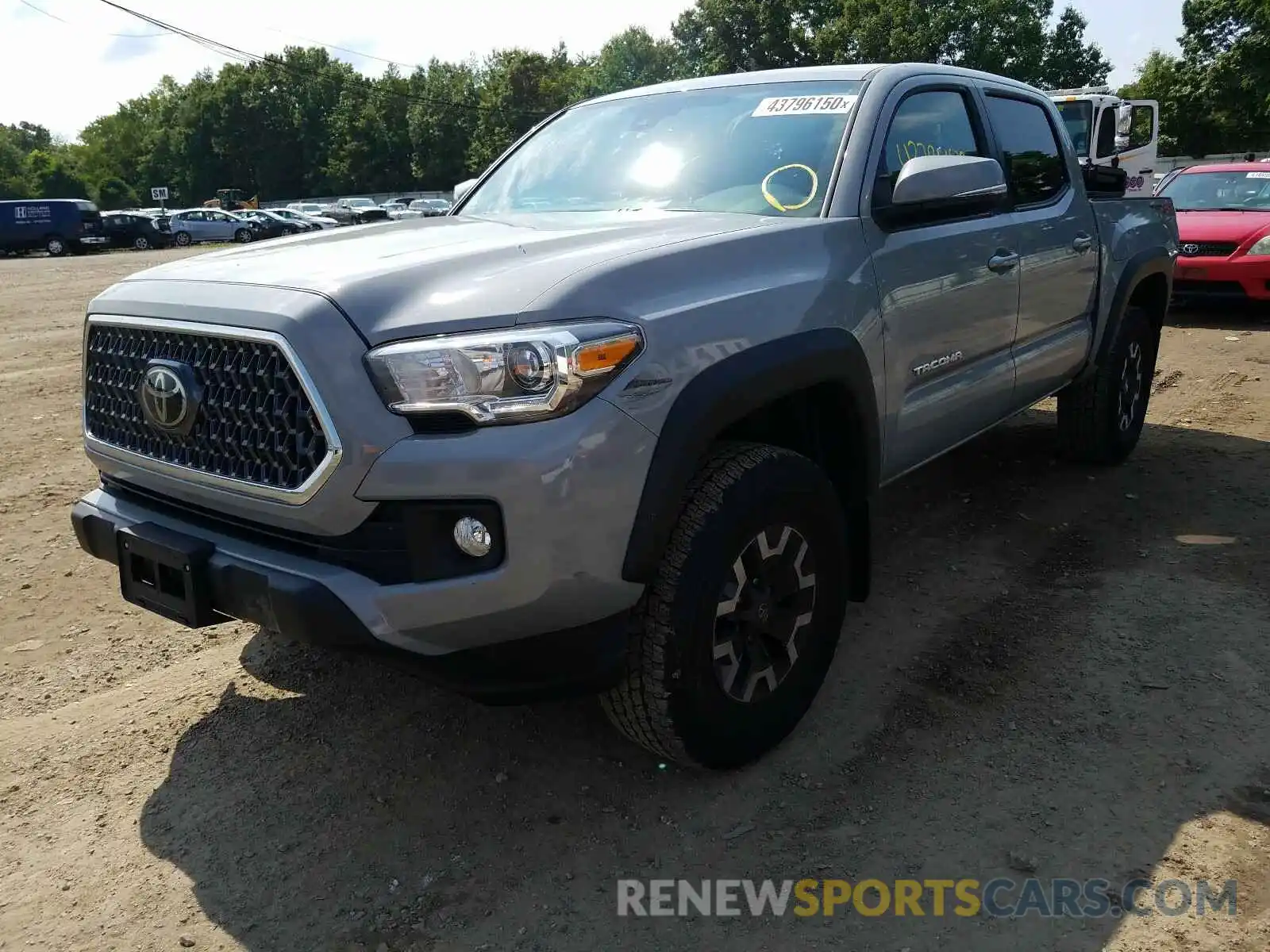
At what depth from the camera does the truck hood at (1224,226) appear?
987cm

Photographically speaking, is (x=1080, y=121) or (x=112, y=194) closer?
(x=1080, y=121)

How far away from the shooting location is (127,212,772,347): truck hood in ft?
7.39

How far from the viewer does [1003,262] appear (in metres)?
3.80

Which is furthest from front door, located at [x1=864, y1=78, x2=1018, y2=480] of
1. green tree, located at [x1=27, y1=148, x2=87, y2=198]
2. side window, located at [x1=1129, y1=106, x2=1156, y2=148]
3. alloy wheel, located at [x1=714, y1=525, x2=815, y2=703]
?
green tree, located at [x1=27, y1=148, x2=87, y2=198]

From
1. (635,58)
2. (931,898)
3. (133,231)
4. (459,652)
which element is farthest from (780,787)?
(635,58)

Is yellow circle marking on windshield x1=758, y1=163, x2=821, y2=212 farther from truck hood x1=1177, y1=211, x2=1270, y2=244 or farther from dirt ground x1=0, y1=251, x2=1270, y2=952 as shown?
truck hood x1=1177, y1=211, x2=1270, y2=244

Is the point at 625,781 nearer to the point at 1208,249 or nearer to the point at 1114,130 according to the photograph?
the point at 1208,249

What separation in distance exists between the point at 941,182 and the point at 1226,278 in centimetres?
827

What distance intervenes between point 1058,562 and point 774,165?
217 cm

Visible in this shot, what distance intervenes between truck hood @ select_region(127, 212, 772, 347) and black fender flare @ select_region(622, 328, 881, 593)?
0.37 meters

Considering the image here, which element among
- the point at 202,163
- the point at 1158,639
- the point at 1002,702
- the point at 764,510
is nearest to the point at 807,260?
the point at 764,510

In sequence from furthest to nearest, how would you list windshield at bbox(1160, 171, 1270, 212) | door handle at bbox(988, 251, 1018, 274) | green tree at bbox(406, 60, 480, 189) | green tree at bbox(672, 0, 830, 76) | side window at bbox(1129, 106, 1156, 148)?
1. green tree at bbox(406, 60, 480, 189)
2. green tree at bbox(672, 0, 830, 76)
3. side window at bbox(1129, 106, 1156, 148)
4. windshield at bbox(1160, 171, 1270, 212)
5. door handle at bbox(988, 251, 1018, 274)

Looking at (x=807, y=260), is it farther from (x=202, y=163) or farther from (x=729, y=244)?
(x=202, y=163)

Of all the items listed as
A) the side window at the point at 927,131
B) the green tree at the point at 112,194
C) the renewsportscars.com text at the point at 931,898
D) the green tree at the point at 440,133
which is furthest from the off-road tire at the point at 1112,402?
the green tree at the point at 112,194
